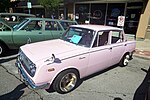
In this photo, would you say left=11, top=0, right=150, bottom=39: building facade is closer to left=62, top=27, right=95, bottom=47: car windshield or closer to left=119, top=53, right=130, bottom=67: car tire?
left=119, top=53, right=130, bottom=67: car tire

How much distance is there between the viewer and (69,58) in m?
3.44

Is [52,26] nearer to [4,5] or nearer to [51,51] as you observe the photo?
[51,51]

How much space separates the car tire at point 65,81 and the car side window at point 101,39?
38.8 inches

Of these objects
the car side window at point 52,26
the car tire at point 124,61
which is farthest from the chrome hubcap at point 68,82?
the car side window at point 52,26

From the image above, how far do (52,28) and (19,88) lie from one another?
357cm

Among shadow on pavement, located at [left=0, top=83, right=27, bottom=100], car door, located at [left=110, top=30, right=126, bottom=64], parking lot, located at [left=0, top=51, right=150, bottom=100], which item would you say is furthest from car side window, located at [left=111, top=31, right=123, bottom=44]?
shadow on pavement, located at [left=0, top=83, right=27, bottom=100]

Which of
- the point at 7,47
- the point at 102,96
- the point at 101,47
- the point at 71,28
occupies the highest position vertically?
the point at 71,28

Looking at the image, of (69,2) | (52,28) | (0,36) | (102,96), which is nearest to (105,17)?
(69,2)

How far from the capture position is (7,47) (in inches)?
239

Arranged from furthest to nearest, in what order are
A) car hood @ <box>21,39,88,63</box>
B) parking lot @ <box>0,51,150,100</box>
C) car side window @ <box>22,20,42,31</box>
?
car side window @ <box>22,20,42,31</box>
parking lot @ <box>0,51,150,100</box>
car hood @ <box>21,39,88,63</box>

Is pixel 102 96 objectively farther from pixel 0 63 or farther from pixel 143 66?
pixel 0 63

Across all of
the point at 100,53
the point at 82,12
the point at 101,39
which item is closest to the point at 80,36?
the point at 101,39

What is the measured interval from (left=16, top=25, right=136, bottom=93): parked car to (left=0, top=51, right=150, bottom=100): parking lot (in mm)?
296

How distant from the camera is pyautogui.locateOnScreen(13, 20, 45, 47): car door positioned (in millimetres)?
6082
